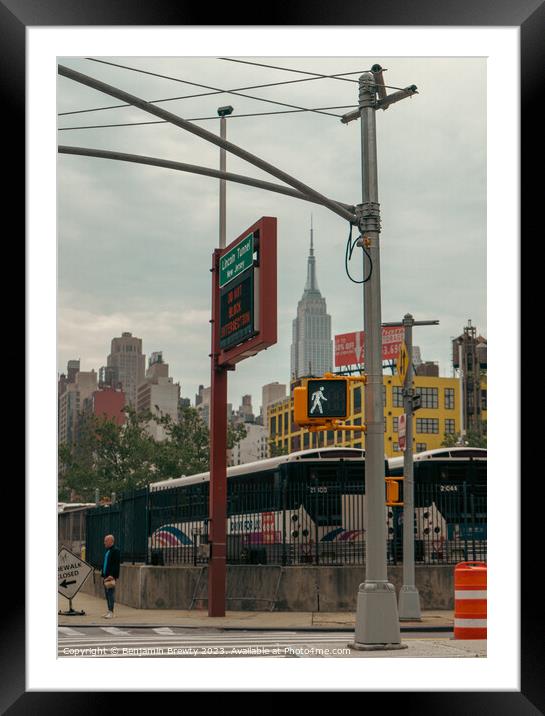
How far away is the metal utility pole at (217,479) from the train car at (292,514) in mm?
2596

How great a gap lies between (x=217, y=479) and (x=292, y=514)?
4254 mm

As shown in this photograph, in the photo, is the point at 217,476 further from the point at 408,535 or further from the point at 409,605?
the point at 409,605

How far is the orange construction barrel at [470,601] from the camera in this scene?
15.8 metres

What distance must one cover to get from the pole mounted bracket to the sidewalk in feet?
28.8

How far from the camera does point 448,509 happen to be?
28.0 m

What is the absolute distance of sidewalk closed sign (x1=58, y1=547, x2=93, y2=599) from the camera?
76.3 feet

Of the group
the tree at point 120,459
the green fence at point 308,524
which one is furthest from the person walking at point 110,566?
the tree at point 120,459

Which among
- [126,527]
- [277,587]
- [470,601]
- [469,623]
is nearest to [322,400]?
[470,601]

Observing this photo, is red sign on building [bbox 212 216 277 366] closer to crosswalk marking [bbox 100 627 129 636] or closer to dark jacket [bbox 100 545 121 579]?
dark jacket [bbox 100 545 121 579]

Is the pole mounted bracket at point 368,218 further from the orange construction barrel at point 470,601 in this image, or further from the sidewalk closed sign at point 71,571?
the sidewalk closed sign at point 71,571

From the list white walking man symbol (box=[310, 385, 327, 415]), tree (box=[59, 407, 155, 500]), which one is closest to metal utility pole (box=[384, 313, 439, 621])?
white walking man symbol (box=[310, 385, 327, 415])
